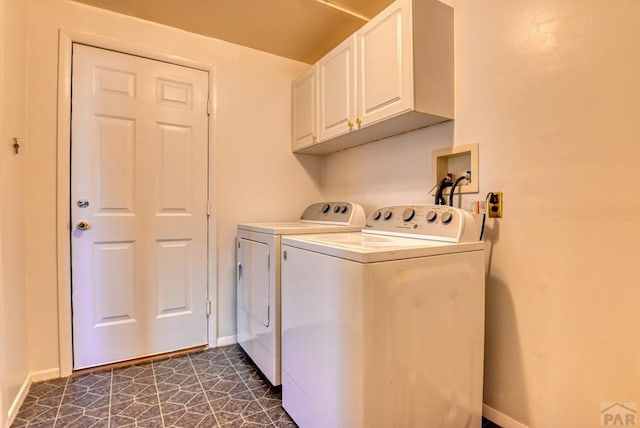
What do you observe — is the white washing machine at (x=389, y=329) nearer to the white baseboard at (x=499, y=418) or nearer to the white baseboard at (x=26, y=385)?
the white baseboard at (x=499, y=418)

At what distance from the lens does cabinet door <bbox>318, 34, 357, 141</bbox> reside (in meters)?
1.97

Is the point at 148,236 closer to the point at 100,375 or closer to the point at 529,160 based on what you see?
the point at 100,375

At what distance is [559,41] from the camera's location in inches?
51.6

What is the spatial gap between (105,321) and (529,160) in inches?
102

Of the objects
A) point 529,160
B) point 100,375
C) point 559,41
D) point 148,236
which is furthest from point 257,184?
point 559,41

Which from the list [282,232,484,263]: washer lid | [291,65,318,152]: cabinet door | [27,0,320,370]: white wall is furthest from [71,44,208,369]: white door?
[282,232,484,263]: washer lid

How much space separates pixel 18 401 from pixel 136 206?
1178 millimetres

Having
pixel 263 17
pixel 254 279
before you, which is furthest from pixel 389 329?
pixel 263 17

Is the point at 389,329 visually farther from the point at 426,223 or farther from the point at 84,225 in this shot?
the point at 84,225

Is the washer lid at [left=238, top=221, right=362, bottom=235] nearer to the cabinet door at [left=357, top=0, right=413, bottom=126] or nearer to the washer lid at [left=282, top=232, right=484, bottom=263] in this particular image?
the washer lid at [left=282, top=232, right=484, bottom=263]

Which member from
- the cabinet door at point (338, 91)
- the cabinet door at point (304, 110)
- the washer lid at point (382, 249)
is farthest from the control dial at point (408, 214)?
the cabinet door at point (304, 110)

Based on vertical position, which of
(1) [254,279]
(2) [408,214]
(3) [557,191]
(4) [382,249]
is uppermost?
(3) [557,191]

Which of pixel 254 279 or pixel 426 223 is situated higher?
pixel 426 223

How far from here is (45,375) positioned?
1899mm
